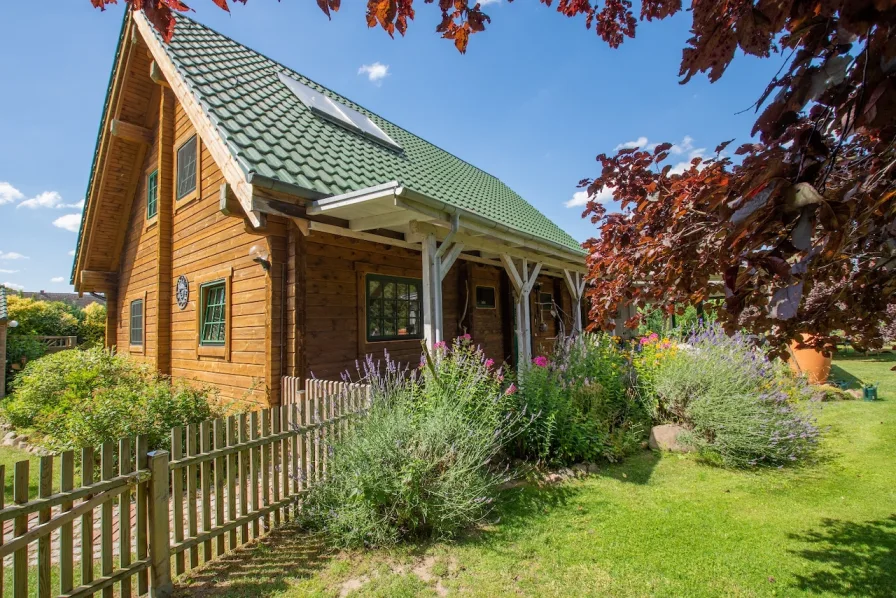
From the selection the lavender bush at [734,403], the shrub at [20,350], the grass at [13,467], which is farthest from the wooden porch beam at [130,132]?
the lavender bush at [734,403]

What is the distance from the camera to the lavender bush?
5.19 metres

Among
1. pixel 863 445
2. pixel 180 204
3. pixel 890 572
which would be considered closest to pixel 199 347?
pixel 180 204

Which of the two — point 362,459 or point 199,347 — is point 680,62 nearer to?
point 362,459

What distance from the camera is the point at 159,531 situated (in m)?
2.91

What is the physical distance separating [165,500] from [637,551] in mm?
3472

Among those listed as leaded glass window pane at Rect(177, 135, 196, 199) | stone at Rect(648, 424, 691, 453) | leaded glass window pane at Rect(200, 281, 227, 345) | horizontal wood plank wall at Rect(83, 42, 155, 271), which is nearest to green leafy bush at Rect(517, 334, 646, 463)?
stone at Rect(648, 424, 691, 453)

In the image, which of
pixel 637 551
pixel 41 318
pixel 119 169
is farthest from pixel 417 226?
pixel 41 318

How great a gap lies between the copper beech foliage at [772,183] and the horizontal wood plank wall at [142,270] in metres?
8.38

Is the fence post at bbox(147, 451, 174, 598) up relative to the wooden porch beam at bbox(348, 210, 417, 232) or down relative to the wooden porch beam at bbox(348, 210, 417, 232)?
down

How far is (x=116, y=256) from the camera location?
10867 mm

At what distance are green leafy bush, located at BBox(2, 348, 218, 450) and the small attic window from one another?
5.22m

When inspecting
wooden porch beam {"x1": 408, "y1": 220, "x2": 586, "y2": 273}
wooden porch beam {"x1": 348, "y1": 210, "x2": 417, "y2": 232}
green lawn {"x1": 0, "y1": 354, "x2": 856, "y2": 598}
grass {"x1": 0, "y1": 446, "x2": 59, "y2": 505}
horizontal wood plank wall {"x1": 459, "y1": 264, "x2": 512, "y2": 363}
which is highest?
wooden porch beam {"x1": 348, "y1": 210, "x2": 417, "y2": 232}

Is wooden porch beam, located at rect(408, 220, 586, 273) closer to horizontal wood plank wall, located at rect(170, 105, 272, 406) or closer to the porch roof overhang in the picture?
the porch roof overhang

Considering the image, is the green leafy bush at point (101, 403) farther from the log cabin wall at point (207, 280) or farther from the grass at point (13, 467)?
the log cabin wall at point (207, 280)
